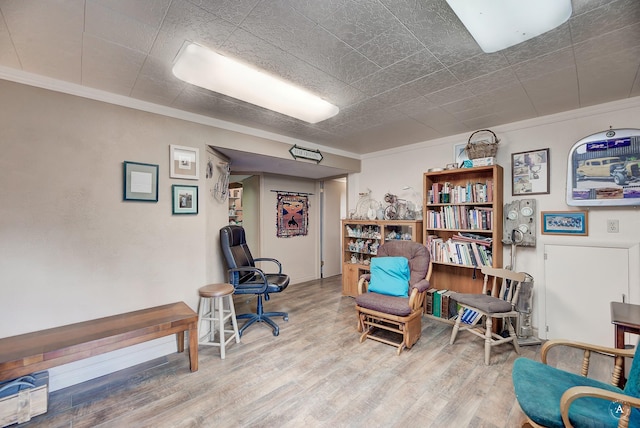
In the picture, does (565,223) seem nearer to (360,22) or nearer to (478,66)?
(478,66)

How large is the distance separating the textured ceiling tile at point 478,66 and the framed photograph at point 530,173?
152 centimetres

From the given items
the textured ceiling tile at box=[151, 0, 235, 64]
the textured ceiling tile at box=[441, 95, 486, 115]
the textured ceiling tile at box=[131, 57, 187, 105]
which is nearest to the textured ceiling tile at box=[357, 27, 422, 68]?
the textured ceiling tile at box=[151, 0, 235, 64]

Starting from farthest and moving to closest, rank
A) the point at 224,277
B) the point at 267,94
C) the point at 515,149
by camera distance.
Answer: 1. the point at 224,277
2. the point at 515,149
3. the point at 267,94

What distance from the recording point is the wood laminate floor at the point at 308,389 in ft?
5.54

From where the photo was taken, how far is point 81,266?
212 centimetres

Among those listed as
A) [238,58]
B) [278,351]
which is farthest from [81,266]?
[238,58]

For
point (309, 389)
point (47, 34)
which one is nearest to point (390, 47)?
point (47, 34)

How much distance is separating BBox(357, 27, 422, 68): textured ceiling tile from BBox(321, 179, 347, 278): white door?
148 inches

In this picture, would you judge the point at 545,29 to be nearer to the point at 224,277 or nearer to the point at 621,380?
the point at 621,380

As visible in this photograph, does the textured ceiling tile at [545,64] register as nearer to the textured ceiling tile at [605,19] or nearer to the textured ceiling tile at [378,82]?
the textured ceiling tile at [605,19]

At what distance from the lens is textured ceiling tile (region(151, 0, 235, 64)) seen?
1364 millimetres

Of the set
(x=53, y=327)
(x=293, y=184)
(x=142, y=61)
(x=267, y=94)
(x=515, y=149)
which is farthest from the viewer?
(x=293, y=184)

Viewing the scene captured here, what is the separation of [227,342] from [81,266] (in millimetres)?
1407

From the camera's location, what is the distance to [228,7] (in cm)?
134
